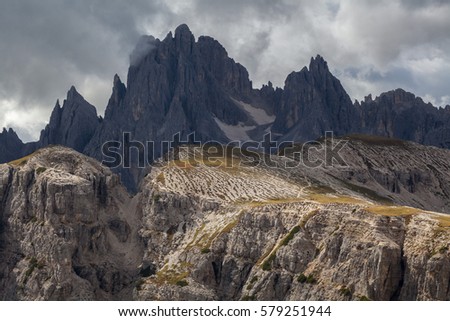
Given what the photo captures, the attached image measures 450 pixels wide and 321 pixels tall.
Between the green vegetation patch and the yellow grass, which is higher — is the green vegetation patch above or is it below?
below

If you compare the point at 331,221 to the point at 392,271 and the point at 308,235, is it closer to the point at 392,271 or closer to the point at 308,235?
the point at 308,235

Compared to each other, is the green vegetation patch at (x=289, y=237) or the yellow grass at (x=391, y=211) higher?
the yellow grass at (x=391, y=211)

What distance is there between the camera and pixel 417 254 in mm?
168000

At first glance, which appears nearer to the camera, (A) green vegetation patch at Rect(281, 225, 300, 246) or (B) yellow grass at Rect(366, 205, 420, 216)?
(B) yellow grass at Rect(366, 205, 420, 216)

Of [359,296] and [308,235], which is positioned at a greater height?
[308,235]

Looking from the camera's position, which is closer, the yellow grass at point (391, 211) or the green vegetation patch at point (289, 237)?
the yellow grass at point (391, 211)

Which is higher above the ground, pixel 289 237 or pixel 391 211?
pixel 391 211

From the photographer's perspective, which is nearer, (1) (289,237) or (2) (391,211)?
(2) (391,211)
